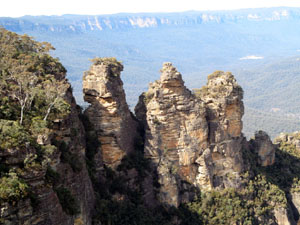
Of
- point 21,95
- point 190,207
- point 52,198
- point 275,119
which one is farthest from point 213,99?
point 275,119

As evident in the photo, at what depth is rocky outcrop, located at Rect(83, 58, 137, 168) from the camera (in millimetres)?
27688

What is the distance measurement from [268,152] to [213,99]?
391 inches

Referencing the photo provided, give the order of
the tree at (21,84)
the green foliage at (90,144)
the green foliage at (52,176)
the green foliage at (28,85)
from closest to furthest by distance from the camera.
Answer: the green foliage at (52,176) → the green foliage at (28,85) → the tree at (21,84) → the green foliage at (90,144)

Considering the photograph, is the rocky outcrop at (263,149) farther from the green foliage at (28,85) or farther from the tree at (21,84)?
the tree at (21,84)

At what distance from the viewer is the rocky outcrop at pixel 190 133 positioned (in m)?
30.2

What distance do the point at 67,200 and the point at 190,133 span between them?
1446 centimetres

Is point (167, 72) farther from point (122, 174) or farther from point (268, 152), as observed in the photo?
point (268, 152)

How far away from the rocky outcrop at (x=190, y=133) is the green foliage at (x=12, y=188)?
51.7ft

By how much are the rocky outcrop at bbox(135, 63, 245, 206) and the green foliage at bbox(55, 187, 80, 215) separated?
1182cm

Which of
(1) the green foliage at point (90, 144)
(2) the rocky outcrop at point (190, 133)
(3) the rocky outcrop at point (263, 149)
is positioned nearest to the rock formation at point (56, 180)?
(1) the green foliage at point (90, 144)

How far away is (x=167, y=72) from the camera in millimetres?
30062

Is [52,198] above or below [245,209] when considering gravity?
above

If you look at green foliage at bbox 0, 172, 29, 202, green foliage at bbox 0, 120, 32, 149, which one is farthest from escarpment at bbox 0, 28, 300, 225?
green foliage at bbox 0, 172, 29, 202

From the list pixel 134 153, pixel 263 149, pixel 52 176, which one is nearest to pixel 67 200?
pixel 52 176
